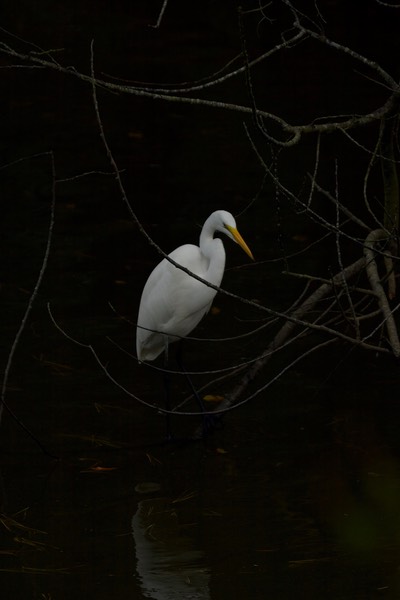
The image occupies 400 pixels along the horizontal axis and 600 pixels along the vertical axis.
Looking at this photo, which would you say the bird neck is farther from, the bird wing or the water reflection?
the water reflection

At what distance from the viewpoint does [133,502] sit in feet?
16.0

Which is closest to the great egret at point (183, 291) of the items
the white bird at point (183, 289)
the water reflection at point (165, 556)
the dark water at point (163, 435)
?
the white bird at point (183, 289)

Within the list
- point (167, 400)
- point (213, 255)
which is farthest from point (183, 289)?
point (167, 400)

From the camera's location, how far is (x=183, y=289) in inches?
215

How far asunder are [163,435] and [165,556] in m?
1.07

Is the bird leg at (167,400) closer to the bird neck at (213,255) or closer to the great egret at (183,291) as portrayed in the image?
the great egret at (183,291)

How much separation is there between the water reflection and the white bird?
0.88 meters

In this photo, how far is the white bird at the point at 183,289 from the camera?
532 centimetres

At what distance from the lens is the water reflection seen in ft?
13.7

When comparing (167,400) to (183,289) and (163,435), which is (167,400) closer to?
(163,435)

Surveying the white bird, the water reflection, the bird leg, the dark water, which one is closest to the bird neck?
the white bird

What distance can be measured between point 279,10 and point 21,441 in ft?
35.4

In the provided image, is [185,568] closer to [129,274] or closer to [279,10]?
[129,274]

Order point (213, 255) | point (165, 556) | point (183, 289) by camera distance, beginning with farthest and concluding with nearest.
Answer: point (183, 289) < point (213, 255) < point (165, 556)
